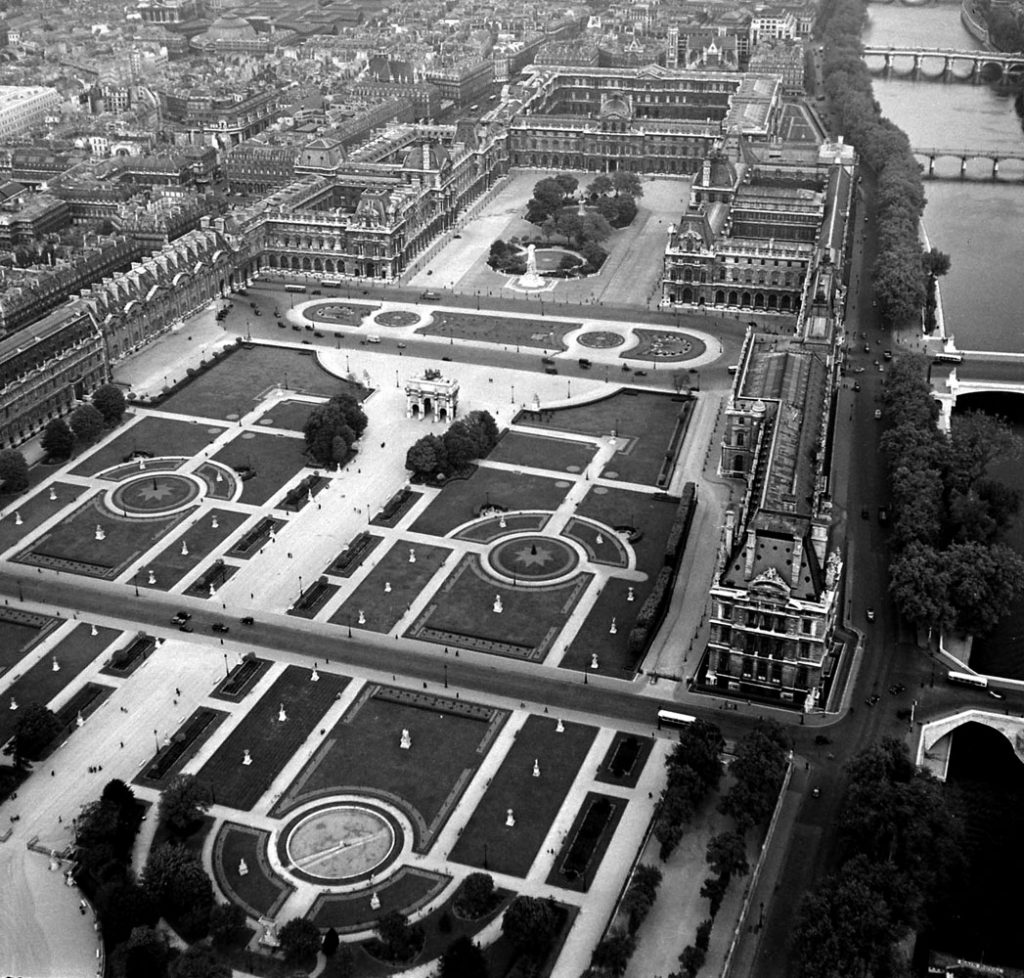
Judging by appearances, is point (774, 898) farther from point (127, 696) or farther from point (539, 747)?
point (127, 696)

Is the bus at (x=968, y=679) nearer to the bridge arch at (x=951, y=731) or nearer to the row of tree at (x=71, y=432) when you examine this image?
the bridge arch at (x=951, y=731)

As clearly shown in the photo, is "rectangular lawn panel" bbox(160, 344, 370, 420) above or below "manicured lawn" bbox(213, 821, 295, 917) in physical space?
above

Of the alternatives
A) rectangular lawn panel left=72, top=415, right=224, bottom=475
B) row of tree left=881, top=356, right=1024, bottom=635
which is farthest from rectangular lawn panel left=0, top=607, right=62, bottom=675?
row of tree left=881, top=356, right=1024, bottom=635

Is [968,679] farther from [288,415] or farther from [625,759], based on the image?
[288,415]

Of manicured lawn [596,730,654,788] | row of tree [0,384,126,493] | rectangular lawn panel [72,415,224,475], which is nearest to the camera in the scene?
manicured lawn [596,730,654,788]

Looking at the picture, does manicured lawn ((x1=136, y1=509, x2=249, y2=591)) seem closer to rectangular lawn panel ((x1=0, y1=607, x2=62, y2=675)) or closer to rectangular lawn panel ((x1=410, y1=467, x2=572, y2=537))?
rectangular lawn panel ((x1=0, y1=607, x2=62, y2=675))

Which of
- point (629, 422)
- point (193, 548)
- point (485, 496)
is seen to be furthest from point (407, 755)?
point (629, 422)

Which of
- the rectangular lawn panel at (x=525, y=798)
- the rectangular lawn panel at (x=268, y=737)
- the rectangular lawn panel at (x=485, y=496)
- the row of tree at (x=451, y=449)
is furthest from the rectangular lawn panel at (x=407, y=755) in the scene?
the row of tree at (x=451, y=449)
